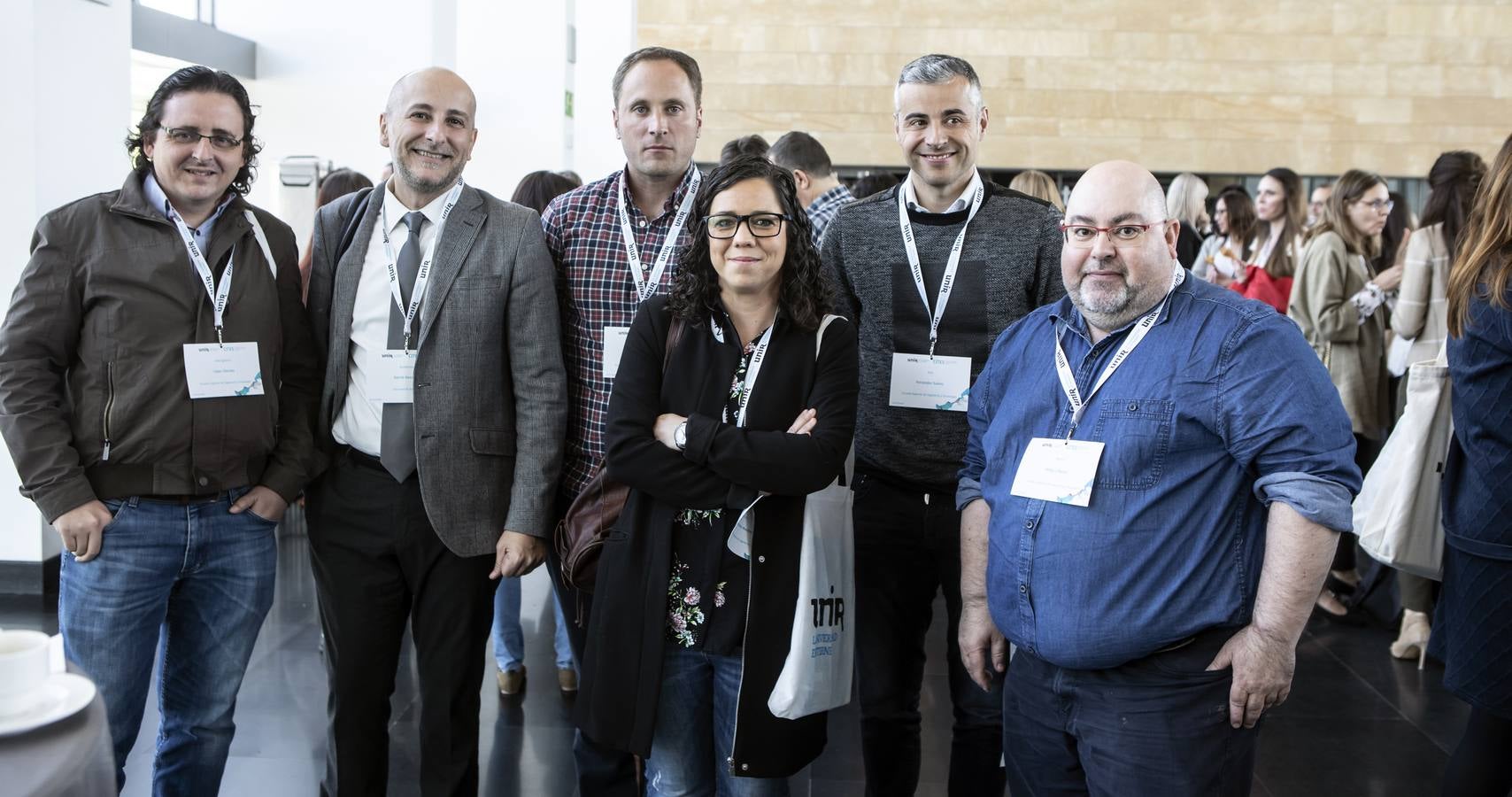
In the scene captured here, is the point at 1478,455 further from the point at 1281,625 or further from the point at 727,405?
the point at 727,405

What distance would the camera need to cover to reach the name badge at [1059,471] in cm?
204

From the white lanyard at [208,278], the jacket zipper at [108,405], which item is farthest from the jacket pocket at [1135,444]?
the jacket zipper at [108,405]

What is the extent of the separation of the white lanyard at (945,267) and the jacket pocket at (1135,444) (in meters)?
0.81

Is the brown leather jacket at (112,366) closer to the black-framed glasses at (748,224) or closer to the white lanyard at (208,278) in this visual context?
the white lanyard at (208,278)

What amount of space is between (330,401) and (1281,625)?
2.09 metres

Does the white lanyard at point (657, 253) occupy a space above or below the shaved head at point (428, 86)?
below

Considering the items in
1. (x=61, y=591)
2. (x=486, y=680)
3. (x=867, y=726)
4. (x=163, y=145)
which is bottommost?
(x=486, y=680)

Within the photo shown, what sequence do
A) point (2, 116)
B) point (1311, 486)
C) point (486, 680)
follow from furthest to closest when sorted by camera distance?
point (2, 116)
point (486, 680)
point (1311, 486)

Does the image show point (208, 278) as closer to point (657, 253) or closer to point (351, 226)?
point (351, 226)

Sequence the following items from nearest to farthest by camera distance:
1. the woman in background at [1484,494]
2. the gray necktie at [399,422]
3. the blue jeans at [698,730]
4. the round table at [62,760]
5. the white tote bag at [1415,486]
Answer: the round table at [62,760] → the blue jeans at [698,730] → the woman in background at [1484,494] → the gray necktie at [399,422] → the white tote bag at [1415,486]

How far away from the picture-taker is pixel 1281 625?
1.93 m

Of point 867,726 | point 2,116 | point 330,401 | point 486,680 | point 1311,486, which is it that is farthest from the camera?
point 2,116

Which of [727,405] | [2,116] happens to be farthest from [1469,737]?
[2,116]

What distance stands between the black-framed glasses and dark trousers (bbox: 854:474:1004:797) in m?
0.79
